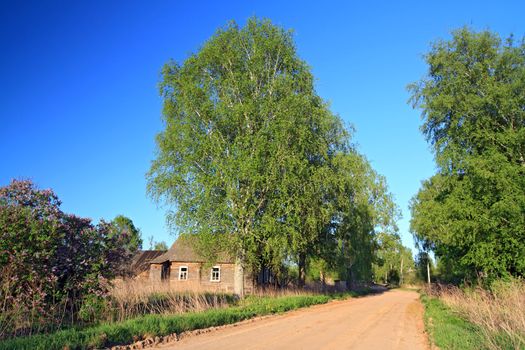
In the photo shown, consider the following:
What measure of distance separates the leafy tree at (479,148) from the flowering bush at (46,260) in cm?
1726

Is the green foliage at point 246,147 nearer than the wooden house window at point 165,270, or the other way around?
the green foliage at point 246,147

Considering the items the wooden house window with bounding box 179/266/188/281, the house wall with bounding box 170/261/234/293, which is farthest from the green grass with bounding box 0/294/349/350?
the wooden house window with bounding box 179/266/188/281

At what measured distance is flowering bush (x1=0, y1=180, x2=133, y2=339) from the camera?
1016cm

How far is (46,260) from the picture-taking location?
11039mm

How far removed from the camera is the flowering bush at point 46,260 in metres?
10.2

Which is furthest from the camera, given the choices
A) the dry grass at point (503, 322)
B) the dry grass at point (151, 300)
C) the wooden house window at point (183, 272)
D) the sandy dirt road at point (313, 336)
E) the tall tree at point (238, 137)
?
the wooden house window at point (183, 272)

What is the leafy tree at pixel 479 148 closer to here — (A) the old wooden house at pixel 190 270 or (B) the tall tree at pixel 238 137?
(B) the tall tree at pixel 238 137

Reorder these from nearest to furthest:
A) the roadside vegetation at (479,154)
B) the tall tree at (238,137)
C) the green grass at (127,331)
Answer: the green grass at (127,331) → the roadside vegetation at (479,154) → the tall tree at (238,137)

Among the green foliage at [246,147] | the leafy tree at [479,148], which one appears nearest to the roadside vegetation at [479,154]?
the leafy tree at [479,148]

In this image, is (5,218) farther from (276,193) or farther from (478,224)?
(478,224)

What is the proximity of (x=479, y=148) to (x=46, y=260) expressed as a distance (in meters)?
21.7

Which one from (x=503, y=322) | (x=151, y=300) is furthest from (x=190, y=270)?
(x=503, y=322)

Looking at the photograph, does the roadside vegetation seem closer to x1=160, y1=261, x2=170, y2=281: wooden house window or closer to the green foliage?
the green foliage

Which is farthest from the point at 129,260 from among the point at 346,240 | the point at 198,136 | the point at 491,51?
the point at 346,240
